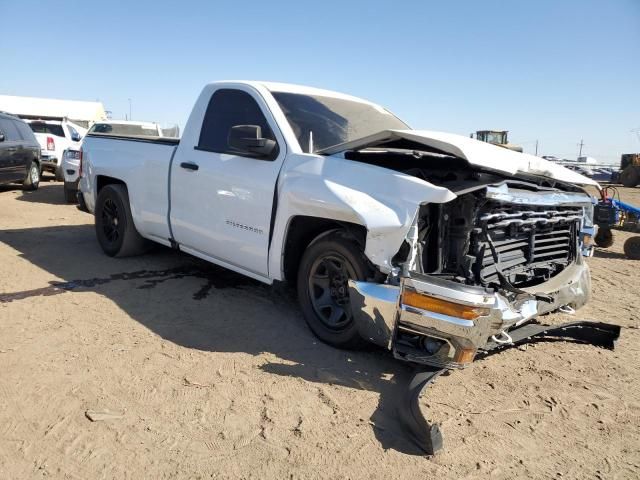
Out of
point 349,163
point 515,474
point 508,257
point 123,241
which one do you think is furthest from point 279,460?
point 123,241

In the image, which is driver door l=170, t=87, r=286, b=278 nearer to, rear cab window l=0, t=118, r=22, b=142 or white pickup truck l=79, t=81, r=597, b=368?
white pickup truck l=79, t=81, r=597, b=368

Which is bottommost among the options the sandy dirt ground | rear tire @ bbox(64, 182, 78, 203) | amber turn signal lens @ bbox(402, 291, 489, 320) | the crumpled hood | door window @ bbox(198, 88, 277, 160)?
the sandy dirt ground

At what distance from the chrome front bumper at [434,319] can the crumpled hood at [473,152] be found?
79 centimetres

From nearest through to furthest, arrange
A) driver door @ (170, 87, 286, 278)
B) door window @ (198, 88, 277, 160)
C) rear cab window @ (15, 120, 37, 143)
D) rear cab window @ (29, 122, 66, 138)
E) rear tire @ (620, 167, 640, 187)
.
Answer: driver door @ (170, 87, 286, 278)
door window @ (198, 88, 277, 160)
rear cab window @ (15, 120, 37, 143)
rear cab window @ (29, 122, 66, 138)
rear tire @ (620, 167, 640, 187)

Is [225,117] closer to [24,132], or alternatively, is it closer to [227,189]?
[227,189]

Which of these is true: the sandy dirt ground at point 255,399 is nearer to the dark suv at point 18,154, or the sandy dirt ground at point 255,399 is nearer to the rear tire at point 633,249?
the rear tire at point 633,249

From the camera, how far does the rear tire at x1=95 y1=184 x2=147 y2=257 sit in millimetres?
5934

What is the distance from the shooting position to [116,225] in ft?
20.2

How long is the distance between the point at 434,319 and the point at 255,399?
1.16 metres

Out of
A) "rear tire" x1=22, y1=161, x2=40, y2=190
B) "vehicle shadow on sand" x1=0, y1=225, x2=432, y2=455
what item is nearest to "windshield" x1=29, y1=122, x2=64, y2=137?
"rear tire" x1=22, y1=161, x2=40, y2=190

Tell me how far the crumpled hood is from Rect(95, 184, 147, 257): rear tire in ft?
10.2

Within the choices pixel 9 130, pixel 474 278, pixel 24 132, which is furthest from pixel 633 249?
pixel 24 132

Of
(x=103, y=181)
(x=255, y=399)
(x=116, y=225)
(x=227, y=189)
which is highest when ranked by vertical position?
(x=227, y=189)

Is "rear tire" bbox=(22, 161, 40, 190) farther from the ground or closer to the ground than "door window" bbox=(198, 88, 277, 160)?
closer to the ground
